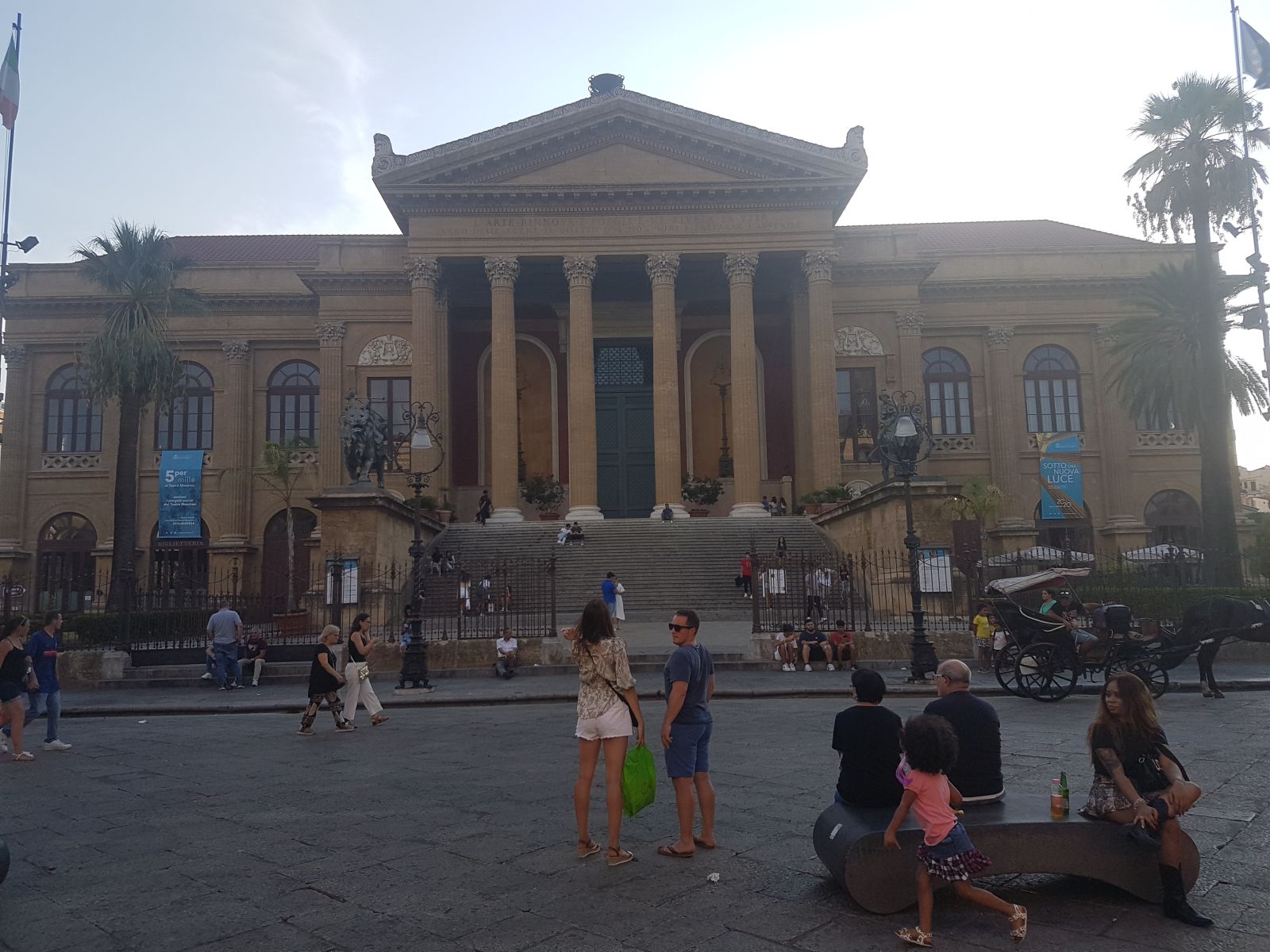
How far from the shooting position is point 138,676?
60.4ft

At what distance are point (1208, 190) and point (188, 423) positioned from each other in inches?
1386

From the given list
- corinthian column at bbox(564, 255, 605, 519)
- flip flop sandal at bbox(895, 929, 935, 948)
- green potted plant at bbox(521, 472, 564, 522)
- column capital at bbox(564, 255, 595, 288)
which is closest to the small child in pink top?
flip flop sandal at bbox(895, 929, 935, 948)

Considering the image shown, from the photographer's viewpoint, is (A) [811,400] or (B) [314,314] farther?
(B) [314,314]

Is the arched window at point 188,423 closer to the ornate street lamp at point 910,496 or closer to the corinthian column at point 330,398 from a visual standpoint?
the corinthian column at point 330,398

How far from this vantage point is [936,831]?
4.60m

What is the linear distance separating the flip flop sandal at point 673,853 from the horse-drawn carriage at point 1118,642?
853 cm

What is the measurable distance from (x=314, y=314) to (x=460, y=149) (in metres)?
9.65

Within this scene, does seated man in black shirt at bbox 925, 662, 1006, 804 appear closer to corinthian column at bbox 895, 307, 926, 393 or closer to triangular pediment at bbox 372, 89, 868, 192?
triangular pediment at bbox 372, 89, 868, 192

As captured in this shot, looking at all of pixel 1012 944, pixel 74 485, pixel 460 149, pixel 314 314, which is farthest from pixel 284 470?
pixel 1012 944

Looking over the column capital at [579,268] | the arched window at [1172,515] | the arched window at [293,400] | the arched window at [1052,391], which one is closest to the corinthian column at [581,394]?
the column capital at [579,268]

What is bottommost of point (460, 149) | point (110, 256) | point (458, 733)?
point (458, 733)

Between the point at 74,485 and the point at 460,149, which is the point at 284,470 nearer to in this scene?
the point at 74,485

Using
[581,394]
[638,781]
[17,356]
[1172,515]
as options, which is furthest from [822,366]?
[17,356]

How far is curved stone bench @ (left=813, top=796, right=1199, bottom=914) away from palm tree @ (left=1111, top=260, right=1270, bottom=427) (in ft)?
94.6
